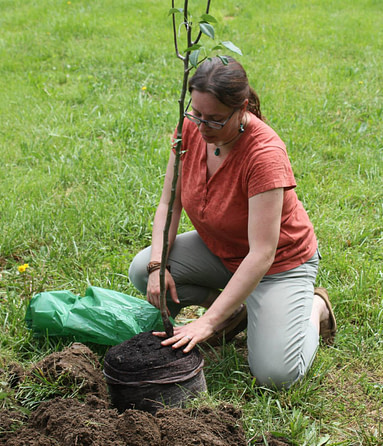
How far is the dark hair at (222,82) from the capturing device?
1988 mm

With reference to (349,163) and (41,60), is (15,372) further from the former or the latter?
(41,60)

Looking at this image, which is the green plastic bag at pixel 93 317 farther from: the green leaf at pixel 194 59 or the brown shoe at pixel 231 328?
the green leaf at pixel 194 59

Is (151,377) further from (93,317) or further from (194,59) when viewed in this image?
(194,59)

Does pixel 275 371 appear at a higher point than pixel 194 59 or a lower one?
lower

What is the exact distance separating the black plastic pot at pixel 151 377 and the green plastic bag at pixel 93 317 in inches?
11.9

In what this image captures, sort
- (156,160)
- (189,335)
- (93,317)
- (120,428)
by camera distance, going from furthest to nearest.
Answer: (156,160), (93,317), (189,335), (120,428)

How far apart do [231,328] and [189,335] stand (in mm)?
566

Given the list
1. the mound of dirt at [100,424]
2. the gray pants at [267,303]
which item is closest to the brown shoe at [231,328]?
the gray pants at [267,303]

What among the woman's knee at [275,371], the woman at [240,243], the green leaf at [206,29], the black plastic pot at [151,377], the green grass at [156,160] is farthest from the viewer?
the green grass at [156,160]

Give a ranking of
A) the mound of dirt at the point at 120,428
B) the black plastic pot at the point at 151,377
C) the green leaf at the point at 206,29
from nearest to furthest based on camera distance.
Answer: the green leaf at the point at 206,29 → the mound of dirt at the point at 120,428 → the black plastic pot at the point at 151,377

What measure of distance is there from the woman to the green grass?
0.17 m

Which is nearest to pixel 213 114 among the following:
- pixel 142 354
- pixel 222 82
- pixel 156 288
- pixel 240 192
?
pixel 222 82

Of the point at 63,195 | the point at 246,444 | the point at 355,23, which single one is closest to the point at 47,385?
the point at 246,444

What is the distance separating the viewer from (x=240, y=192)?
224cm
